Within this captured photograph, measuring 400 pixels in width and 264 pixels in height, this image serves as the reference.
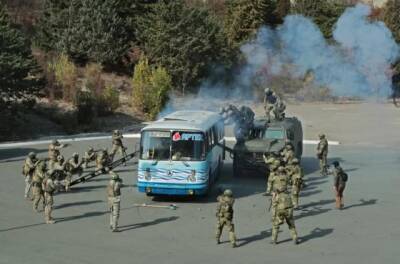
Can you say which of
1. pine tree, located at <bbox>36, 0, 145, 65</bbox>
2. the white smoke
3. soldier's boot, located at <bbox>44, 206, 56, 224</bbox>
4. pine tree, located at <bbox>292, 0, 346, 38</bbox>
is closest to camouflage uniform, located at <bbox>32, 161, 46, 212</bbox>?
soldier's boot, located at <bbox>44, 206, 56, 224</bbox>

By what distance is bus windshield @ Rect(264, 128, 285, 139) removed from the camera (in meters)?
25.1

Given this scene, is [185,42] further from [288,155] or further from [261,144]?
[288,155]

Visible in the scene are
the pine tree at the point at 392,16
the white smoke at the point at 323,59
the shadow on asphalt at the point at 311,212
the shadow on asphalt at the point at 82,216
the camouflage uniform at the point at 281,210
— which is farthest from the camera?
the pine tree at the point at 392,16

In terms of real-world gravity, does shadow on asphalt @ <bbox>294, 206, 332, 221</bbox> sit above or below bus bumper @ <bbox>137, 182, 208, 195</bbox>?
below

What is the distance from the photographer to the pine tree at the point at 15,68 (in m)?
37.2

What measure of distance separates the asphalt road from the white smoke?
838 centimetres

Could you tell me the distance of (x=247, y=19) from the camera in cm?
5428

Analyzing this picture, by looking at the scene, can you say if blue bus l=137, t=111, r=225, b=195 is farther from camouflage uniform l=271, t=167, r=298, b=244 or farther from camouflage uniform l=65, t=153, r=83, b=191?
camouflage uniform l=271, t=167, r=298, b=244

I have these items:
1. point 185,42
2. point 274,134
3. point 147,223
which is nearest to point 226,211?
point 147,223

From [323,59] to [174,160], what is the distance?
56.1 ft

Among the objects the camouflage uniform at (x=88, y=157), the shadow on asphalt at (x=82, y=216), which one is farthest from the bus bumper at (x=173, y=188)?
the camouflage uniform at (x=88, y=157)

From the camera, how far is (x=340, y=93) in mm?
43344

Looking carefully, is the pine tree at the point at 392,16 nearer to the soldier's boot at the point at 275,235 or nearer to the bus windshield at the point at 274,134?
the bus windshield at the point at 274,134

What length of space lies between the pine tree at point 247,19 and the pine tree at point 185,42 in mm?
3915
